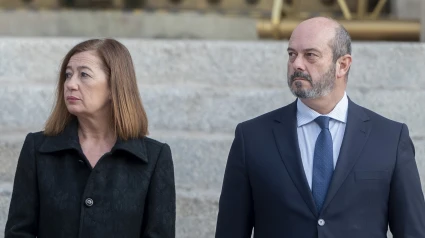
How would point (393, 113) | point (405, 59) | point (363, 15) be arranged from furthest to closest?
point (363, 15)
point (405, 59)
point (393, 113)

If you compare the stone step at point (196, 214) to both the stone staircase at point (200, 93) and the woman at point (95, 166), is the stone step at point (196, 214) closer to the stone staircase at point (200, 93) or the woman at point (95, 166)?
the stone staircase at point (200, 93)

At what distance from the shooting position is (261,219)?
4316 millimetres

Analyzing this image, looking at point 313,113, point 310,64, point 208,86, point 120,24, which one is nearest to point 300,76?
point 310,64

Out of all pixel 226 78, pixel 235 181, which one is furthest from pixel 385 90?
pixel 235 181

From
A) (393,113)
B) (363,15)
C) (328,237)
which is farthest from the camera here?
(363,15)

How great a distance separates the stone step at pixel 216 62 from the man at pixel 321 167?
8.53ft

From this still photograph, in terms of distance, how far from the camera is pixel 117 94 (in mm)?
4398

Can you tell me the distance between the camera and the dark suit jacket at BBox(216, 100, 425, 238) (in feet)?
13.8

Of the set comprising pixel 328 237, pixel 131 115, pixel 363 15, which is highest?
pixel 363 15

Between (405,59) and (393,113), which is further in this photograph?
(405,59)

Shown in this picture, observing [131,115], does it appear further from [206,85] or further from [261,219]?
[206,85]

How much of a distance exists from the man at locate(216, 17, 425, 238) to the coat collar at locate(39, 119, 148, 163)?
0.34 meters

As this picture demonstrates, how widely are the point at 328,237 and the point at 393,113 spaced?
2486mm

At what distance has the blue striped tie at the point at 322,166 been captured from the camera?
4234 mm
